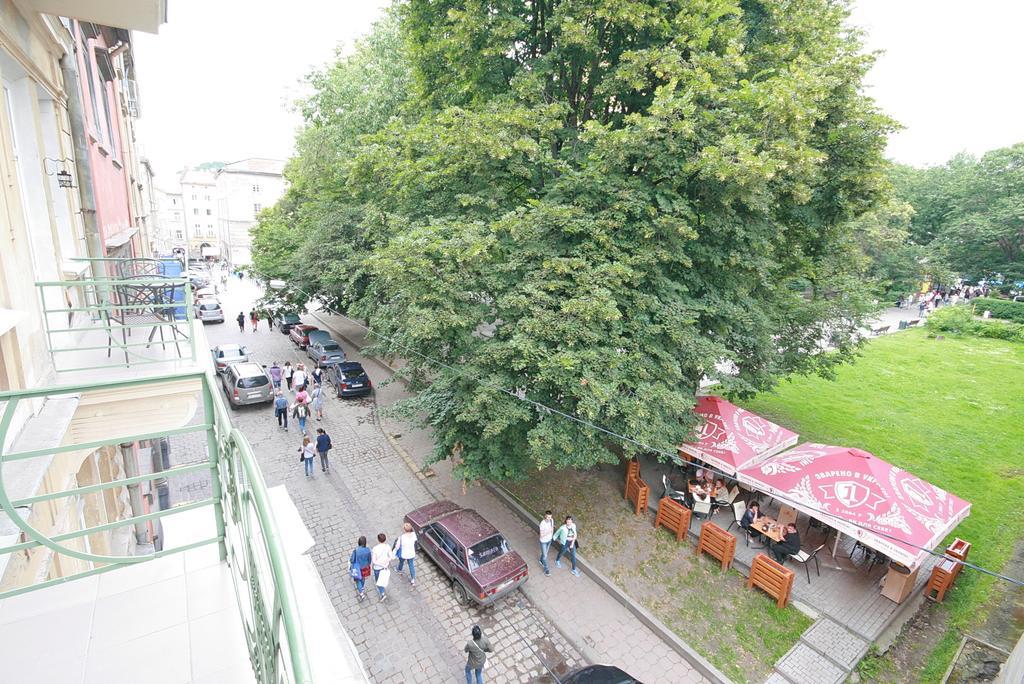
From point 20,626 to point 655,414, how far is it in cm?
937

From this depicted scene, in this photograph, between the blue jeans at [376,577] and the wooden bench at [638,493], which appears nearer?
the blue jeans at [376,577]

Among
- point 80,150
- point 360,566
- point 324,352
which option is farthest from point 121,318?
point 324,352

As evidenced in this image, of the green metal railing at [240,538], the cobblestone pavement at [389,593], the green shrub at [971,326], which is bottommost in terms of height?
the cobblestone pavement at [389,593]

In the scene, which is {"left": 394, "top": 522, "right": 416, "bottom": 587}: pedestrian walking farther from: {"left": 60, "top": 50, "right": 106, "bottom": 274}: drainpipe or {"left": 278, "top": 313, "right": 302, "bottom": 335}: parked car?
{"left": 278, "top": 313, "right": 302, "bottom": 335}: parked car

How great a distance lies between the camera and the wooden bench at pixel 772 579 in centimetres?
1013

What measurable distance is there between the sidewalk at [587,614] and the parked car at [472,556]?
3.01 ft

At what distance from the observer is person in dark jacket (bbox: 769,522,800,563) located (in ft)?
36.0

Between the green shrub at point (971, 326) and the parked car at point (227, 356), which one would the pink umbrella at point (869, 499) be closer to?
the parked car at point (227, 356)

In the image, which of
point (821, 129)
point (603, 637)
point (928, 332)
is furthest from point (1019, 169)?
point (603, 637)

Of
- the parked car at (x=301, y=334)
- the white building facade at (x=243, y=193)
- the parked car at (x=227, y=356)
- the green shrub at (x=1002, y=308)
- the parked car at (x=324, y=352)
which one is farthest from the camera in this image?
the white building facade at (x=243, y=193)

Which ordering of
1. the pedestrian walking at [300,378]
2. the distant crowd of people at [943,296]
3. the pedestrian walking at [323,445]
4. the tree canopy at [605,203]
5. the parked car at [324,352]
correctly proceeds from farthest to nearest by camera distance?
the distant crowd of people at [943,296] → the parked car at [324,352] → the pedestrian walking at [300,378] → the pedestrian walking at [323,445] → the tree canopy at [605,203]

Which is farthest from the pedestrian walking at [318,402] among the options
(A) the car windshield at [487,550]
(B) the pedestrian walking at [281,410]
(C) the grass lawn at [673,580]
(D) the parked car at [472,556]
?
(A) the car windshield at [487,550]

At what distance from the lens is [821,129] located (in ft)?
38.4

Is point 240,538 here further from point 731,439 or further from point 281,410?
point 281,410
